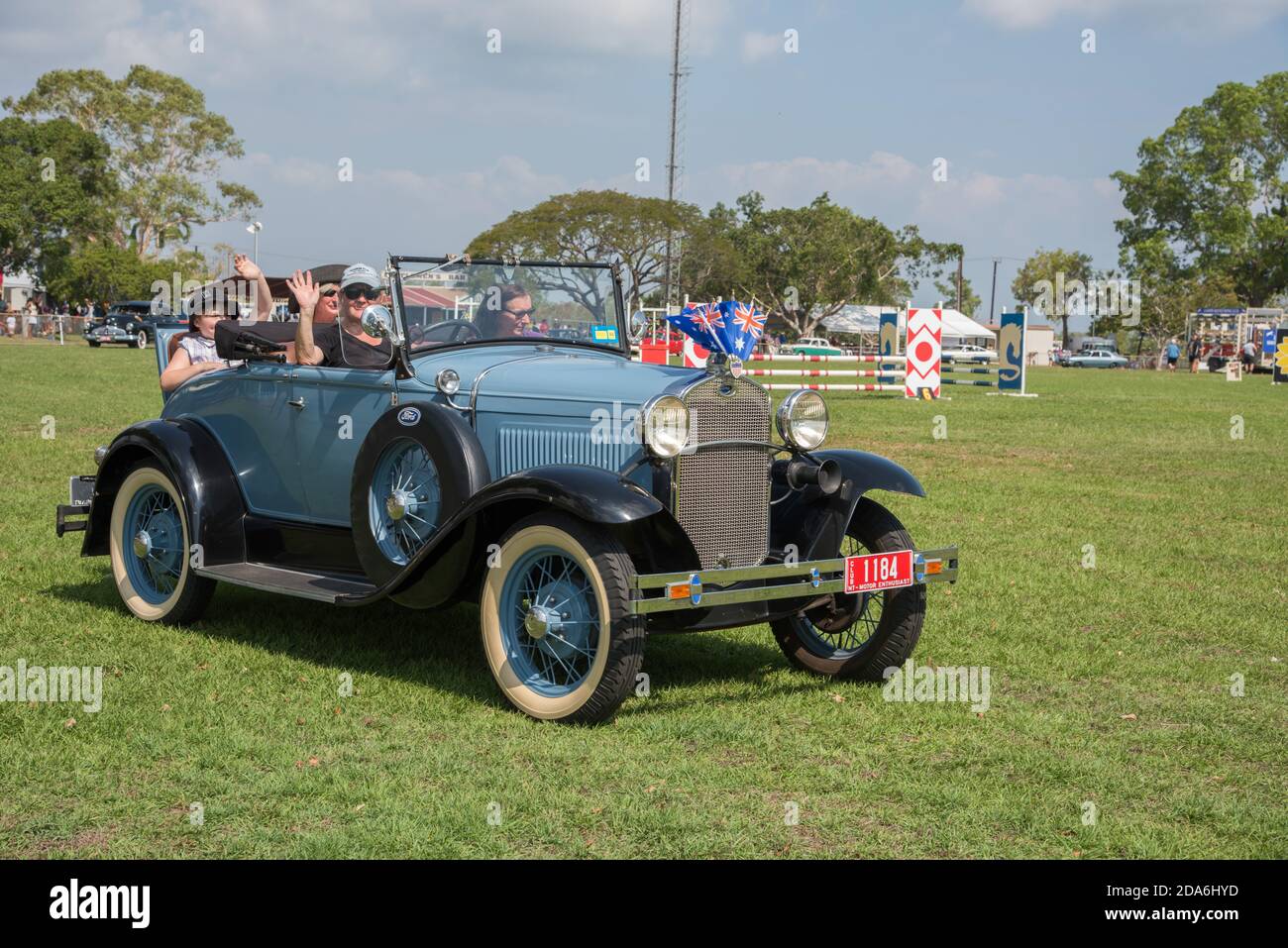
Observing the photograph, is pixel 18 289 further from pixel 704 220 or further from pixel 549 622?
pixel 549 622

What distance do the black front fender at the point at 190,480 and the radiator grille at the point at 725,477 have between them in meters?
2.68

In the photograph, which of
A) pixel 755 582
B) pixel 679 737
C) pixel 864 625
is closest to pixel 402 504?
pixel 755 582

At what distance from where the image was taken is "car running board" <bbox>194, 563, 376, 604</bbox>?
6445 millimetres

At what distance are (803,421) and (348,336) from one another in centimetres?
249

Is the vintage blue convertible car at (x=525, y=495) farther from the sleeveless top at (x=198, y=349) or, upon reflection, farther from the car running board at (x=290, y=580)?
the sleeveless top at (x=198, y=349)

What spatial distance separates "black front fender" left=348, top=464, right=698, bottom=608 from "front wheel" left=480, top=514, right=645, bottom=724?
0.44 ft

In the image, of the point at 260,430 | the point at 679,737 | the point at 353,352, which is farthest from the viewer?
the point at 260,430

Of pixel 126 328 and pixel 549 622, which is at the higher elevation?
pixel 126 328

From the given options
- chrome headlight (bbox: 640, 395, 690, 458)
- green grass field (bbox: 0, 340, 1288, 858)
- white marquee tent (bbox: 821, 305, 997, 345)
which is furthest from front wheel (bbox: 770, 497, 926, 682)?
white marquee tent (bbox: 821, 305, 997, 345)

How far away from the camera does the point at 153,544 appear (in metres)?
7.43

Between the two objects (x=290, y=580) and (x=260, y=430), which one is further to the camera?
(x=260, y=430)

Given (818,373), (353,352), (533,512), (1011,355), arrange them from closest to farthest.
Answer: (533,512), (353,352), (818,373), (1011,355)

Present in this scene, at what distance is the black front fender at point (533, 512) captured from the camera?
5.36m

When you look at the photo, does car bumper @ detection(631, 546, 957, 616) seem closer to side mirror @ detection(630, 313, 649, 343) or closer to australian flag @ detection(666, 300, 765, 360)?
australian flag @ detection(666, 300, 765, 360)
